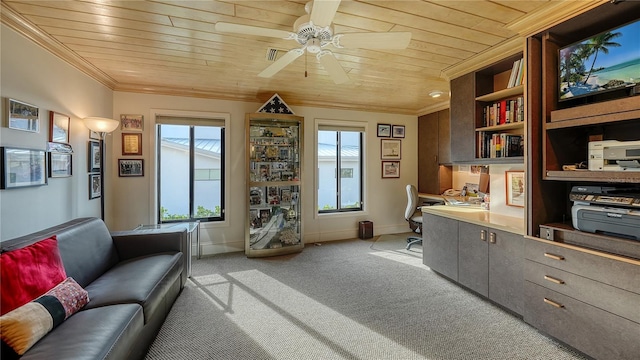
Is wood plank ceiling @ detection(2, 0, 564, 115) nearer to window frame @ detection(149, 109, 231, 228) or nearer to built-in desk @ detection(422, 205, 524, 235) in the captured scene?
window frame @ detection(149, 109, 231, 228)

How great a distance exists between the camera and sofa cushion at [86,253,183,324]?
1.69 metres

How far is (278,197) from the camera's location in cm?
409

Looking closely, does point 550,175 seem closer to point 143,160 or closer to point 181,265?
point 181,265

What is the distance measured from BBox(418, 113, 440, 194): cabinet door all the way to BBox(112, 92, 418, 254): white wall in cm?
13

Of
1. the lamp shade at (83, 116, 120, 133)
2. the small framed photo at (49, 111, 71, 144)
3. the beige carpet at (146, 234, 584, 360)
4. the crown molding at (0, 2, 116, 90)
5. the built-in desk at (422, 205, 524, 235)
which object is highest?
the crown molding at (0, 2, 116, 90)

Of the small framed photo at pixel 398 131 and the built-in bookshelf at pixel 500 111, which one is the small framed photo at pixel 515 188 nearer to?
the built-in bookshelf at pixel 500 111

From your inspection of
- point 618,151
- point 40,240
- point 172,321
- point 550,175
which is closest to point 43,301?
point 40,240

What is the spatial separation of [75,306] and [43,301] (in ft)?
0.56

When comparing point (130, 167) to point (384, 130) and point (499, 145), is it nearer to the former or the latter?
point (384, 130)

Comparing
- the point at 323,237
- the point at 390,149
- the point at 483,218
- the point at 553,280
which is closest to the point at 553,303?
the point at 553,280

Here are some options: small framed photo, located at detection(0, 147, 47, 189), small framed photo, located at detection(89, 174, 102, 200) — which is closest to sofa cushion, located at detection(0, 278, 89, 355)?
small framed photo, located at detection(0, 147, 47, 189)

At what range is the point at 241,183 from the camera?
13.2 feet

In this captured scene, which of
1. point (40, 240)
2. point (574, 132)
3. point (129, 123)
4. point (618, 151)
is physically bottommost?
point (40, 240)

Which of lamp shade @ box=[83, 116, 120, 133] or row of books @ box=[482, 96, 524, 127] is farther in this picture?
lamp shade @ box=[83, 116, 120, 133]
